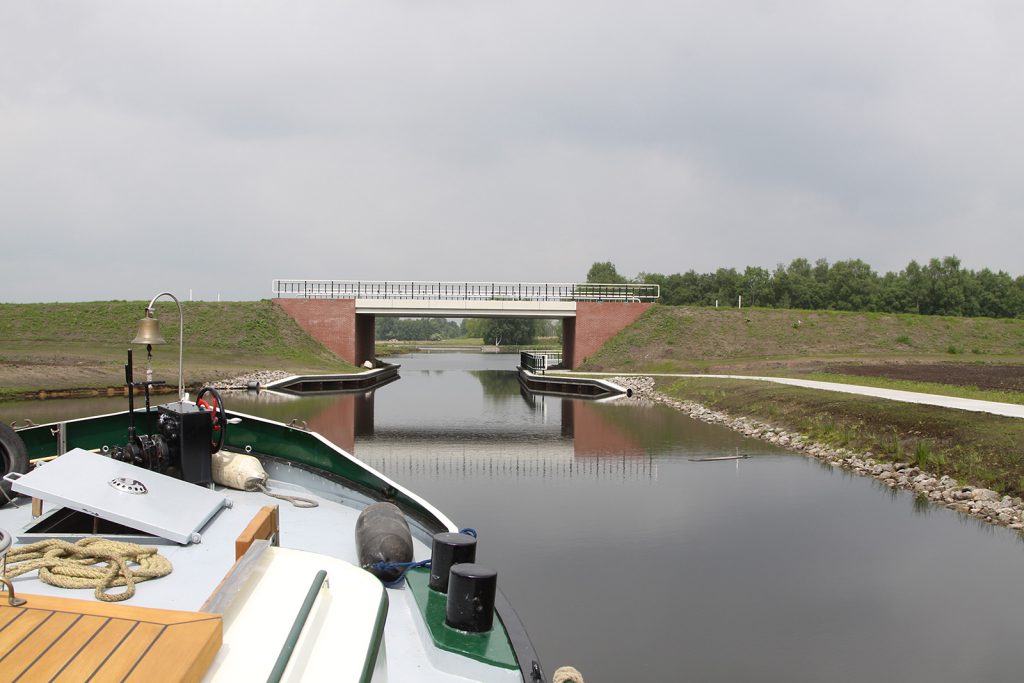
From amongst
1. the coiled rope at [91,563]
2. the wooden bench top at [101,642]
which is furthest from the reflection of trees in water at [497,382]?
the wooden bench top at [101,642]

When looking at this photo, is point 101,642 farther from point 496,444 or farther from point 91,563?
point 496,444

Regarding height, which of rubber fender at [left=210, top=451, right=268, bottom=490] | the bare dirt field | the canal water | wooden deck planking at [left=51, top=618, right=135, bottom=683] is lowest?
the canal water

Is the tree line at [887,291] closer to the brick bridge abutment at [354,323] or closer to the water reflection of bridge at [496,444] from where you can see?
the brick bridge abutment at [354,323]

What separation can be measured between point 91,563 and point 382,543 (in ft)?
6.40

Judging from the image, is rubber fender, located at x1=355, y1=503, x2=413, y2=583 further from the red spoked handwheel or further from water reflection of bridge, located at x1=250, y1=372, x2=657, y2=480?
water reflection of bridge, located at x1=250, y1=372, x2=657, y2=480

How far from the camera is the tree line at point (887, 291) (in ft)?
259

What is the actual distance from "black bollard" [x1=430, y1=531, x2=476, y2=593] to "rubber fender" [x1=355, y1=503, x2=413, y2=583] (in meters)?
0.27

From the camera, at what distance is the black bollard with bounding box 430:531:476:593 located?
5363mm

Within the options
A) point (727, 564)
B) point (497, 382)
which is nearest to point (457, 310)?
point (497, 382)

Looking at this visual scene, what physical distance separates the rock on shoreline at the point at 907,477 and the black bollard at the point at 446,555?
9745 mm

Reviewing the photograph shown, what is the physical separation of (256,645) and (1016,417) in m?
17.4

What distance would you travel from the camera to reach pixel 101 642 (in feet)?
8.16

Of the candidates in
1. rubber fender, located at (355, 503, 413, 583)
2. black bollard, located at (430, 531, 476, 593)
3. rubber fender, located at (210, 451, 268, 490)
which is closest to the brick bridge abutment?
rubber fender, located at (210, 451, 268, 490)

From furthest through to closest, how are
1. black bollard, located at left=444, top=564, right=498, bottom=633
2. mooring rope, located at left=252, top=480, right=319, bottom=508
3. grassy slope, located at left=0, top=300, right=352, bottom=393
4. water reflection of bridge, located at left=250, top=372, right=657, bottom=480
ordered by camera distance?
grassy slope, located at left=0, top=300, right=352, bottom=393 → water reflection of bridge, located at left=250, top=372, right=657, bottom=480 → mooring rope, located at left=252, top=480, right=319, bottom=508 → black bollard, located at left=444, top=564, right=498, bottom=633
